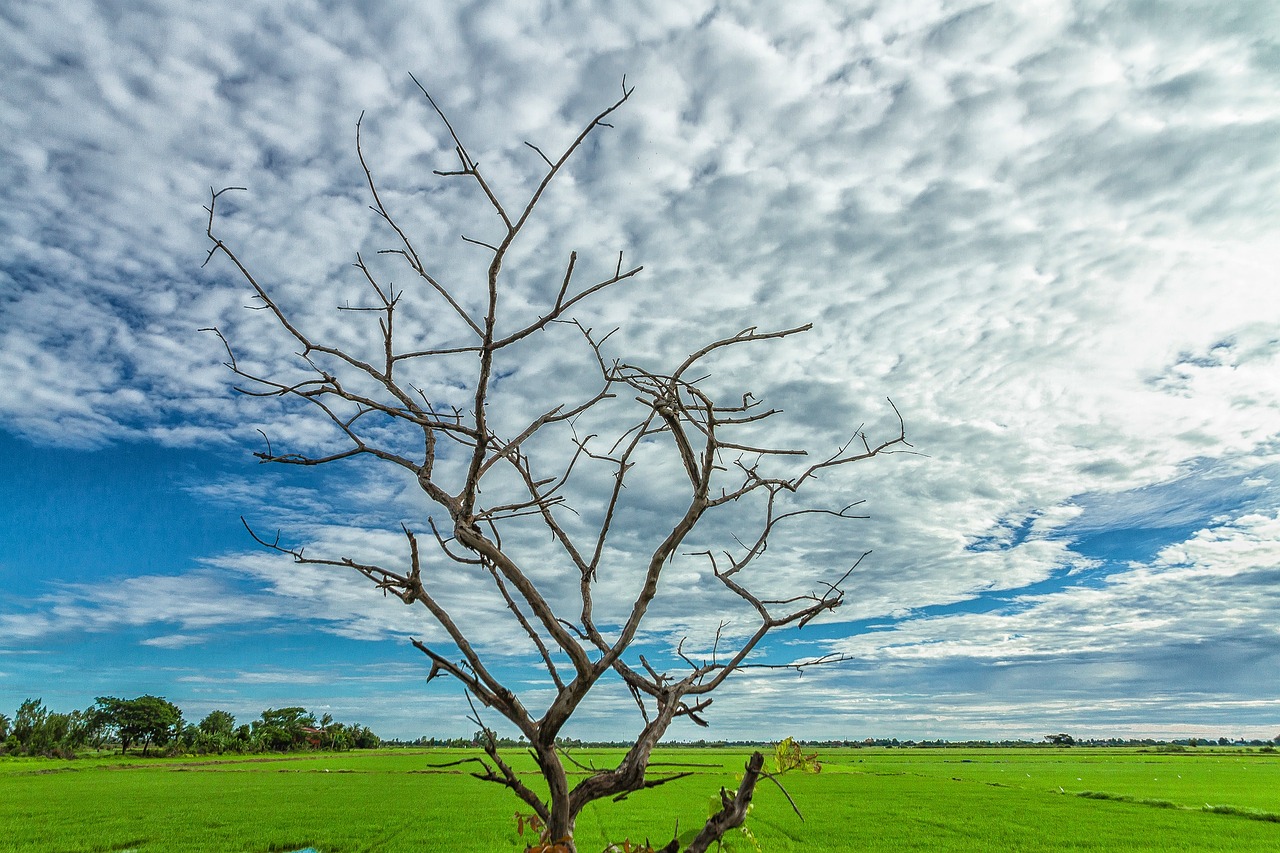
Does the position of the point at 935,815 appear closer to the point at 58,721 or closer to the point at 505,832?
the point at 505,832

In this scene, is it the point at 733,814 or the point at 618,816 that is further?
the point at 618,816

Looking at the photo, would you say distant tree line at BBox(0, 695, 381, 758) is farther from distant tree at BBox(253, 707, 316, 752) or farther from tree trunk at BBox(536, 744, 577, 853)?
tree trunk at BBox(536, 744, 577, 853)

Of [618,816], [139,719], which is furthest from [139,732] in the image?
[618,816]

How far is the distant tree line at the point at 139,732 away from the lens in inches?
3580

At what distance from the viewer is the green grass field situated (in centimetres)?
2488

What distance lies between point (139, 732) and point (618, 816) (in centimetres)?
10224

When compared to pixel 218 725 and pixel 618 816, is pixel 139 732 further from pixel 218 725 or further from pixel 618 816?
pixel 618 816

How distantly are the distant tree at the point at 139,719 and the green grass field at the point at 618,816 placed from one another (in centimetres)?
5428

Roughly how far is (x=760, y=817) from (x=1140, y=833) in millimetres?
14826

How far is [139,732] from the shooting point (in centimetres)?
10056

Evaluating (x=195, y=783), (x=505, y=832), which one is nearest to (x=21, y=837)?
(x=505, y=832)

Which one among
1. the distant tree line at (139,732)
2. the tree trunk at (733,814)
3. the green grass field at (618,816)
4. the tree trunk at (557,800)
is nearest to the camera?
the tree trunk at (557,800)

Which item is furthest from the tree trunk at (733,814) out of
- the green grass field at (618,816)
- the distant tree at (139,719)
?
the distant tree at (139,719)

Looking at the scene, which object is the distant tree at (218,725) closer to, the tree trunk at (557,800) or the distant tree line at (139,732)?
the distant tree line at (139,732)
